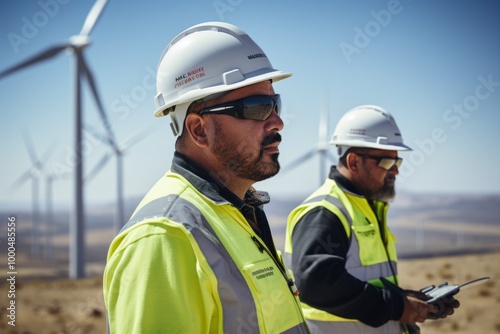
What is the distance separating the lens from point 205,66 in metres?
2.75

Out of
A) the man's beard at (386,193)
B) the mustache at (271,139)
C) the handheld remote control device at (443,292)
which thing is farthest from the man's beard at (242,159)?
the man's beard at (386,193)

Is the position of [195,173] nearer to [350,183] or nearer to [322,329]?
[322,329]

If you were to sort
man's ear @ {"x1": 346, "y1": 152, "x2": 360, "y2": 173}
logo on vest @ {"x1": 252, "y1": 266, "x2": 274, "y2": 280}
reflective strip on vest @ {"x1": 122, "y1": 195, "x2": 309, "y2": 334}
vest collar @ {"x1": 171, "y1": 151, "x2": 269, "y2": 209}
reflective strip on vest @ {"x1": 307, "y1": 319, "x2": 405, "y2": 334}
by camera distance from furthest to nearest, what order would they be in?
man's ear @ {"x1": 346, "y1": 152, "x2": 360, "y2": 173} → reflective strip on vest @ {"x1": 307, "y1": 319, "x2": 405, "y2": 334} → vest collar @ {"x1": 171, "y1": 151, "x2": 269, "y2": 209} → logo on vest @ {"x1": 252, "y1": 266, "x2": 274, "y2": 280} → reflective strip on vest @ {"x1": 122, "y1": 195, "x2": 309, "y2": 334}

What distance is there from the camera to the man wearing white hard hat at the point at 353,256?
14.1ft

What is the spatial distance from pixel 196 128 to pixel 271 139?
1.25ft

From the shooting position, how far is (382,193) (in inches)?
215

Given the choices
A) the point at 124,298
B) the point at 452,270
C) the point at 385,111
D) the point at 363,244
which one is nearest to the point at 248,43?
the point at 124,298

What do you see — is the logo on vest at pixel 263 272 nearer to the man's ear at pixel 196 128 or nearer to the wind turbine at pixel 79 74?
the man's ear at pixel 196 128

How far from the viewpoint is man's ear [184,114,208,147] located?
2.65 metres

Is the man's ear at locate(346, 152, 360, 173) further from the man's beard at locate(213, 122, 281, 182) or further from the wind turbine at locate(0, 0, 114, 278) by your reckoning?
the wind turbine at locate(0, 0, 114, 278)

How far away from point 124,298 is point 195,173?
0.73m

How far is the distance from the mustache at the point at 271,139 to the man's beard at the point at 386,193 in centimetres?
280

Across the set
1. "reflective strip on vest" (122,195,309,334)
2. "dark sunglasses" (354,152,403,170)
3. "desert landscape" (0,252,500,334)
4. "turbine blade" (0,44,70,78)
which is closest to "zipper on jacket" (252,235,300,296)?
"reflective strip on vest" (122,195,309,334)

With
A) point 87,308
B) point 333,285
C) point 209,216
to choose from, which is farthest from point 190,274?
point 87,308
